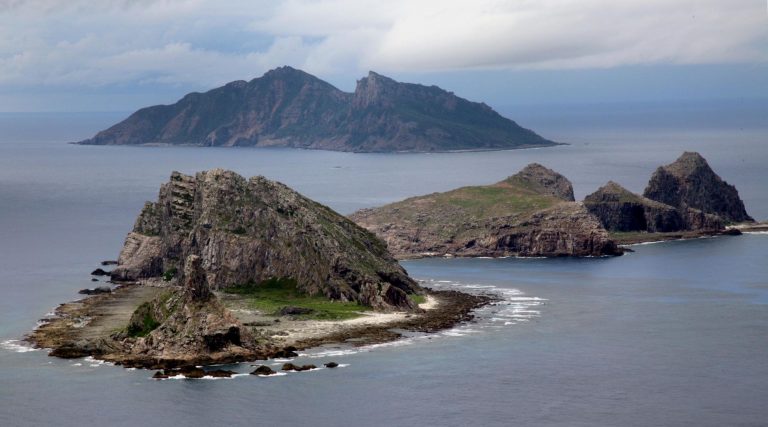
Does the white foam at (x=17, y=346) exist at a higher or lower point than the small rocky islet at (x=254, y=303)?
lower

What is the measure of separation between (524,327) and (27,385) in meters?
63.5

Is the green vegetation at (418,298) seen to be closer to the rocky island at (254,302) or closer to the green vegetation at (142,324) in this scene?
the rocky island at (254,302)

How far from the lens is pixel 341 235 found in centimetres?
19588

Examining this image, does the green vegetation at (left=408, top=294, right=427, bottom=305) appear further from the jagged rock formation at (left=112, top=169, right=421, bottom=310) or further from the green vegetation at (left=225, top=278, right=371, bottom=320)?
the green vegetation at (left=225, top=278, right=371, bottom=320)

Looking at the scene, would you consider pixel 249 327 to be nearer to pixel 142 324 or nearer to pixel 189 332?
pixel 142 324

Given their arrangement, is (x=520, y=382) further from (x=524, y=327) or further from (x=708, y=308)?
(x=708, y=308)

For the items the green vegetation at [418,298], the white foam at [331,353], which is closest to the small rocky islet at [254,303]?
the green vegetation at [418,298]

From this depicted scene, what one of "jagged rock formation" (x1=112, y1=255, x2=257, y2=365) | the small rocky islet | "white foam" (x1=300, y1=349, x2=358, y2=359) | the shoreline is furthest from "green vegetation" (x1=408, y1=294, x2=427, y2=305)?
"jagged rock formation" (x1=112, y1=255, x2=257, y2=365)

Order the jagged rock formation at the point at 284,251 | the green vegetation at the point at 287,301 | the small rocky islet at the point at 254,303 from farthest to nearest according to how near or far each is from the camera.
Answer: the jagged rock formation at the point at 284,251 → the green vegetation at the point at 287,301 → the small rocky islet at the point at 254,303

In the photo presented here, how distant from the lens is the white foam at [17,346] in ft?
505

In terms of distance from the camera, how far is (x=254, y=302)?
7219 inches

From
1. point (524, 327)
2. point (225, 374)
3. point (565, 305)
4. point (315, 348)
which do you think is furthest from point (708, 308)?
point (225, 374)

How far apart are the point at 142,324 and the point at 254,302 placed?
31098 mm

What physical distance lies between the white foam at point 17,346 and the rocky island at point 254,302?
183 cm
